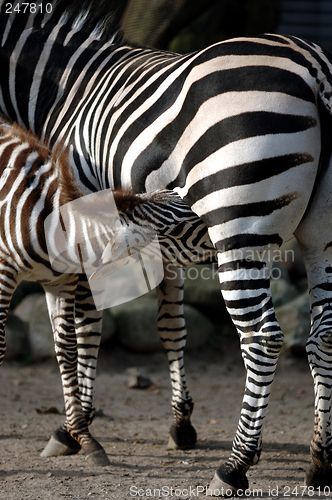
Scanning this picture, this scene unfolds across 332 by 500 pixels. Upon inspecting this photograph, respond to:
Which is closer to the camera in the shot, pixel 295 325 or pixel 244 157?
pixel 244 157

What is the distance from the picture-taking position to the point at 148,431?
495 cm

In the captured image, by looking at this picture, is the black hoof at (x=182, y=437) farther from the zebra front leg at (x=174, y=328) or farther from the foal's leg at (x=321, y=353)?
the foal's leg at (x=321, y=353)

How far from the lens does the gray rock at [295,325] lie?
22.6 ft

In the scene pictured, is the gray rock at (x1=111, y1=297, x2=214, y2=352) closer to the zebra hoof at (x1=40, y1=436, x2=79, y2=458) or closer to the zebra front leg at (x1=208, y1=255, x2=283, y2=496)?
the zebra hoof at (x1=40, y1=436, x2=79, y2=458)

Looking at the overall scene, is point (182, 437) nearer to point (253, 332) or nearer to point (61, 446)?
point (61, 446)

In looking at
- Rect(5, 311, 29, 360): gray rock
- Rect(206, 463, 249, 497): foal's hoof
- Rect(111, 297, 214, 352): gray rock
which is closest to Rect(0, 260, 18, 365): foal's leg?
Rect(206, 463, 249, 497): foal's hoof

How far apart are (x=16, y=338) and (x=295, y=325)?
3828mm

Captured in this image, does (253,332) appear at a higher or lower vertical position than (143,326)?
higher

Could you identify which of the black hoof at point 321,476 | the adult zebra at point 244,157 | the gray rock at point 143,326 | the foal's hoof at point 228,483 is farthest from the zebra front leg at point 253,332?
the gray rock at point 143,326

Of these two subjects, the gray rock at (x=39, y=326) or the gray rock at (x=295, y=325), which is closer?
the gray rock at (x=295, y=325)

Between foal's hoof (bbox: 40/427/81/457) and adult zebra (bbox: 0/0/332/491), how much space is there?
1.42m

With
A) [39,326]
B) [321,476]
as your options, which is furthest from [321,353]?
[39,326]

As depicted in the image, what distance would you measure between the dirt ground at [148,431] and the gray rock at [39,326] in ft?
0.69

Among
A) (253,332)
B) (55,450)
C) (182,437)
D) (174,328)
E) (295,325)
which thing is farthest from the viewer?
(295,325)
